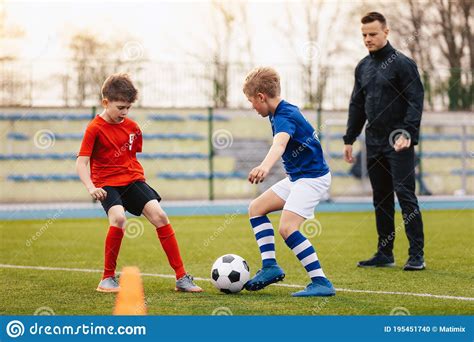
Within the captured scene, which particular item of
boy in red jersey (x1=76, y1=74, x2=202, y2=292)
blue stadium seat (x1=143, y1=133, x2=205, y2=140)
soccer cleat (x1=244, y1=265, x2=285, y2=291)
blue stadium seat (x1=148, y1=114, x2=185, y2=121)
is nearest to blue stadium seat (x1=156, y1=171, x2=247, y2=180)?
blue stadium seat (x1=143, y1=133, x2=205, y2=140)

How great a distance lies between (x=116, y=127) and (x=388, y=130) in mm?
2607

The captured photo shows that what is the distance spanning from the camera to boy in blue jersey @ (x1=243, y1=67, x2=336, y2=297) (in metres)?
6.18

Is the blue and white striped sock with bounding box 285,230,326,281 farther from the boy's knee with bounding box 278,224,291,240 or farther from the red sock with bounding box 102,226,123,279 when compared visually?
the red sock with bounding box 102,226,123,279

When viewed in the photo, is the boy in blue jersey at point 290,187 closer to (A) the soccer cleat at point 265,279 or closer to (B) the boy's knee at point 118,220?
(A) the soccer cleat at point 265,279

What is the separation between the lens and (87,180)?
6449 millimetres

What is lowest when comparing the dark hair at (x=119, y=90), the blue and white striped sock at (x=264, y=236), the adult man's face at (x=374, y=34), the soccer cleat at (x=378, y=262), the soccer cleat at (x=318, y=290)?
the soccer cleat at (x=378, y=262)

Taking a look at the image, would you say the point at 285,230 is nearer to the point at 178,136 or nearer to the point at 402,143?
the point at 402,143

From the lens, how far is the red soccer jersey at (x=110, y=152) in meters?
6.63

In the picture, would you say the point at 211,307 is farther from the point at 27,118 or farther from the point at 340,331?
the point at 27,118

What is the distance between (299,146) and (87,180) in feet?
5.18

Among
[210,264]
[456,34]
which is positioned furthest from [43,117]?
[210,264]

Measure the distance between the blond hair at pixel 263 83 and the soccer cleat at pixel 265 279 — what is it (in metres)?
1.28

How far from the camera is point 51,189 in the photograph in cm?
2359

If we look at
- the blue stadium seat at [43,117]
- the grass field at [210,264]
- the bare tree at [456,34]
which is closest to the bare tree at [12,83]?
the blue stadium seat at [43,117]
